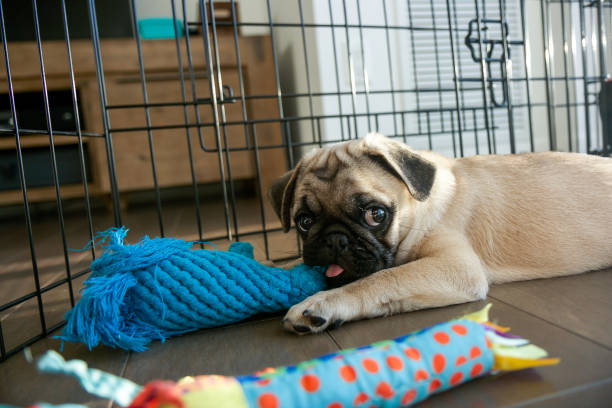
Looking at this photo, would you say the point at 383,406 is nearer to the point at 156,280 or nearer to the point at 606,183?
the point at 156,280

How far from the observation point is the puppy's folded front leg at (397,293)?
1.41 metres

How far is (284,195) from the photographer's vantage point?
76.6 inches

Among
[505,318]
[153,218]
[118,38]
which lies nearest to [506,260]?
[505,318]

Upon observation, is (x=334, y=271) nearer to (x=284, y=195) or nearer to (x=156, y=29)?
(x=284, y=195)

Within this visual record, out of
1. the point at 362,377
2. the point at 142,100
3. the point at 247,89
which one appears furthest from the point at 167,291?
the point at 142,100

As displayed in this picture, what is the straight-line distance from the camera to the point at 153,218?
530 centimetres

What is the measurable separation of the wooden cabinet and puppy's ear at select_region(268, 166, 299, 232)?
380 centimetres

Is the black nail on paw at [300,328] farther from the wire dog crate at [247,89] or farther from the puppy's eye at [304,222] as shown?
the wire dog crate at [247,89]

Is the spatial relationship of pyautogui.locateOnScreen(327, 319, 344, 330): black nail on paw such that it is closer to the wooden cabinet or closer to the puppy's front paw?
the puppy's front paw

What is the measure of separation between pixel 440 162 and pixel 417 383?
51.2 inches

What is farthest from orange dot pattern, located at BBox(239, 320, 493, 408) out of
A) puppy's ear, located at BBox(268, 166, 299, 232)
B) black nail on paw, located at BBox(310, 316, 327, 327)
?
puppy's ear, located at BBox(268, 166, 299, 232)

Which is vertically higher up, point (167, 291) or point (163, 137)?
point (163, 137)

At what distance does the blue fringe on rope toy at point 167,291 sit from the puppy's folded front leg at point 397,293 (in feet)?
0.60

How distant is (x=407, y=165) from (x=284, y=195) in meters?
0.55
